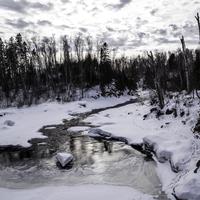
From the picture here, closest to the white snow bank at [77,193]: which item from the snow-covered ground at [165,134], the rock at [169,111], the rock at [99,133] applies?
the snow-covered ground at [165,134]

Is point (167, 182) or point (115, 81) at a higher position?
point (115, 81)

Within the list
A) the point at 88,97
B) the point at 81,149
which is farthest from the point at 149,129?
the point at 88,97

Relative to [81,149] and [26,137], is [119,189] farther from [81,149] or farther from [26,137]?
[26,137]

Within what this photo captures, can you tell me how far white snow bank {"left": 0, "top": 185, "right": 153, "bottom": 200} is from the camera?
9773 mm

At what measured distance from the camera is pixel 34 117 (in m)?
31.8

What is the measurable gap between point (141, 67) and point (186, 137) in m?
91.9

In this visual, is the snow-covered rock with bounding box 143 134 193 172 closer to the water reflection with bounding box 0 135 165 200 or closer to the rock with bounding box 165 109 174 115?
the water reflection with bounding box 0 135 165 200

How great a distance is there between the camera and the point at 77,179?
39.5ft

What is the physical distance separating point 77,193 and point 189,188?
12.5 ft

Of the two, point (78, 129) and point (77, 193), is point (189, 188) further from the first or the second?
point (78, 129)

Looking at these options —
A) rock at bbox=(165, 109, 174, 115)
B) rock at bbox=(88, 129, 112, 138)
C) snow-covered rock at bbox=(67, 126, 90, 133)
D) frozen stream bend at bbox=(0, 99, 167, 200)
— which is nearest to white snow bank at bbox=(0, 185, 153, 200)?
frozen stream bend at bbox=(0, 99, 167, 200)

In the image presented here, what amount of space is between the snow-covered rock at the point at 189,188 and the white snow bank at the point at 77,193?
3.32ft

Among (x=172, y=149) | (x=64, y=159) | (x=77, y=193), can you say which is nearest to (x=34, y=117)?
(x=64, y=159)

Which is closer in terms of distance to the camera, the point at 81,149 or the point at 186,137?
the point at 186,137
